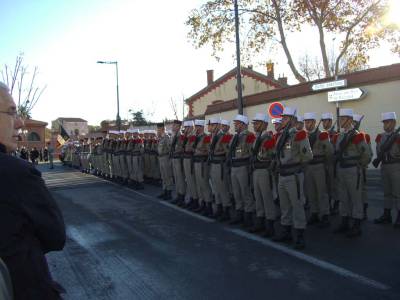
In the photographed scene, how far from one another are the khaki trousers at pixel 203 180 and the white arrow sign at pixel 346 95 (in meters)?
10.3

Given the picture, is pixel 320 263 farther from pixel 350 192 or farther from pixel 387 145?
pixel 387 145

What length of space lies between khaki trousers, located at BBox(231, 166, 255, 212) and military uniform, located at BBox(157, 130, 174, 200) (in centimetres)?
436

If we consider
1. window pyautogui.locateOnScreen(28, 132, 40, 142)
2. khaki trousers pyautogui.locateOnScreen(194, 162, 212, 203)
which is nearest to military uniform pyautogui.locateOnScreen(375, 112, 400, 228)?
khaki trousers pyautogui.locateOnScreen(194, 162, 212, 203)

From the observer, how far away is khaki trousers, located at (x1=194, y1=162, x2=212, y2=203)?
33.3 feet

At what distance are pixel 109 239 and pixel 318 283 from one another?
402 cm

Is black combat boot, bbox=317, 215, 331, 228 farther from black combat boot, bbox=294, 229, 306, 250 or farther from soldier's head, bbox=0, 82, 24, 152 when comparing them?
soldier's head, bbox=0, 82, 24, 152

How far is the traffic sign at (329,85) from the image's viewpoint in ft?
61.5

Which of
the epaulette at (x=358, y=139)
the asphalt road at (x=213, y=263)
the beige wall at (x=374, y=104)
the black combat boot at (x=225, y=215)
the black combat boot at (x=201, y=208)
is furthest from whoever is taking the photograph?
the beige wall at (x=374, y=104)

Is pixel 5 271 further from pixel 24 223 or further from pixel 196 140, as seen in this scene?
pixel 196 140

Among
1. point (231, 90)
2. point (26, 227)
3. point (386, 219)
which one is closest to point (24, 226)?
point (26, 227)

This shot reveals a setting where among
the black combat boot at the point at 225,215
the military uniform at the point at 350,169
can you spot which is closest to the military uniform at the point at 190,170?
the black combat boot at the point at 225,215

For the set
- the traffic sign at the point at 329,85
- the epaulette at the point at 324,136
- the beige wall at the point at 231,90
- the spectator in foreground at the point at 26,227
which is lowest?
the spectator in foreground at the point at 26,227

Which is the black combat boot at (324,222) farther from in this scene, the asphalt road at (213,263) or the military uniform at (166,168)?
the military uniform at (166,168)

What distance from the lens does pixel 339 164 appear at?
8.02m
